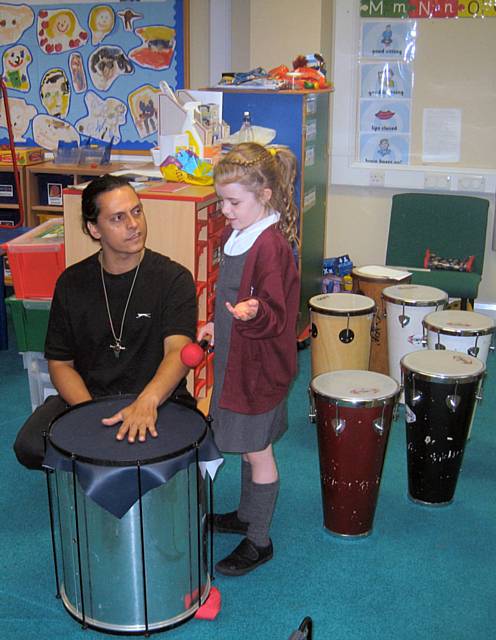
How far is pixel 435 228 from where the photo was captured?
14.9ft

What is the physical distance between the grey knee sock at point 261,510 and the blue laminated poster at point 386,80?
9.74ft

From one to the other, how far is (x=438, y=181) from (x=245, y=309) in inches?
116

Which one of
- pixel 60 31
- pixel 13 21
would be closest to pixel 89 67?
pixel 60 31

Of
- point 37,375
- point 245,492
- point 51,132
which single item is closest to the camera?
point 245,492

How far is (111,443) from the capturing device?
79.7 inches

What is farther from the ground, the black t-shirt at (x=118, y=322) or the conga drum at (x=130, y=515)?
the black t-shirt at (x=118, y=322)

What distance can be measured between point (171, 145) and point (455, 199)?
1.91 m

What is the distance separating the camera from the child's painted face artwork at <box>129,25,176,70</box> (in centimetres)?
493

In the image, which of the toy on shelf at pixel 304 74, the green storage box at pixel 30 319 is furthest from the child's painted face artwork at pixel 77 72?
the green storage box at pixel 30 319

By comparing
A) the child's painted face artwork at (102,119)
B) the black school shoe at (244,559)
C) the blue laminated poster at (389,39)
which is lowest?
the black school shoe at (244,559)

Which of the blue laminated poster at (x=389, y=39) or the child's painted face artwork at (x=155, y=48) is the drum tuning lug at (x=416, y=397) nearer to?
the blue laminated poster at (x=389, y=39)

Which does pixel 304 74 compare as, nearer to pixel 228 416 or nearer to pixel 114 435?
pixel 228 416

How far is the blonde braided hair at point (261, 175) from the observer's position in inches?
88.2

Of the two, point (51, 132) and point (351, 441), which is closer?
point (351, 441)
